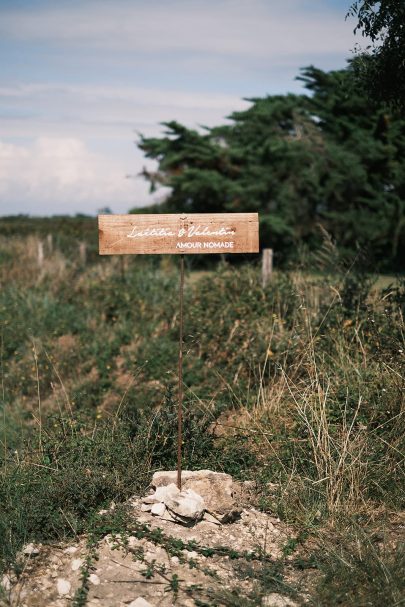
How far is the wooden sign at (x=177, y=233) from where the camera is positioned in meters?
5.29

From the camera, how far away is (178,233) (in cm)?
531

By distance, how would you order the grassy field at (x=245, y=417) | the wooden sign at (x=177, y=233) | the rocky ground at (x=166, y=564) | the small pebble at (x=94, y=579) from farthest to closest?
1. the wooden sign at (x=177, y=233)
2. the grassy field at (x=245, y=417)
3. the small pebble at (x=94, y=579)
4. the rocky ground at (x=166, y=564)

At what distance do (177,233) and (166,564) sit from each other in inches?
93.8

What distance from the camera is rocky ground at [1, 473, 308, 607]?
4020 millimetres

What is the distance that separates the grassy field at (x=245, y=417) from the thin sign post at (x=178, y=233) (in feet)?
2.66

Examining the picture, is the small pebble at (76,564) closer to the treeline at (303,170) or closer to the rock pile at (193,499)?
the rock pile at (193,499)

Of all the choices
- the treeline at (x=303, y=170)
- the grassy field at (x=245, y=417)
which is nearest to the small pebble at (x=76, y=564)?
the grassy field at (x=245, y=417)

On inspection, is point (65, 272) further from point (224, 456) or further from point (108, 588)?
point (108, 588)

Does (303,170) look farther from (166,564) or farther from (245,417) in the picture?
(166,564)

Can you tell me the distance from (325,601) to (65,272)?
10983mm

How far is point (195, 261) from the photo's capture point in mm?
17797

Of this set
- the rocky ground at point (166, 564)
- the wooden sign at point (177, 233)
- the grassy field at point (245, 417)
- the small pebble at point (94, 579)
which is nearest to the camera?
the rocky ground at point (166, 564)

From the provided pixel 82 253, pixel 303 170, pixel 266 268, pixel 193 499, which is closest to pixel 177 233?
pixel 193 499

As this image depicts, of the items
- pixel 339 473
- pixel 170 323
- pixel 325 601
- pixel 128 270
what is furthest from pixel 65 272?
pixel 325 601
